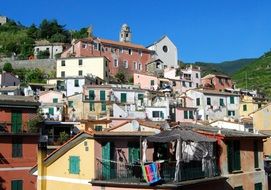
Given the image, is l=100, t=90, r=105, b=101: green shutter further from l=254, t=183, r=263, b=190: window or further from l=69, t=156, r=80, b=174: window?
l=69, t=156, r=80, b=174: window

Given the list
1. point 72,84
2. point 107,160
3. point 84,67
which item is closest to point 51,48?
point 84,67

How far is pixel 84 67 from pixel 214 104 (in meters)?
22.6

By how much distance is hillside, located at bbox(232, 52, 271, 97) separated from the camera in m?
115

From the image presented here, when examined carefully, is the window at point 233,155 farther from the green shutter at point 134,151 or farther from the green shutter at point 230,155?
the green shutter at point 134,151

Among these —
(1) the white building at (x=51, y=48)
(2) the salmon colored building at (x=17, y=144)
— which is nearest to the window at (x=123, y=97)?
(2) the salmon colored building at (x=17, y=144)

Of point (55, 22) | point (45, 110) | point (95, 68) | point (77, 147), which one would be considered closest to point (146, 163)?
point (77, 147)

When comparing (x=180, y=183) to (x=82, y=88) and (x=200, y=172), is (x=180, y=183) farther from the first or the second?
(x=82, y=88)

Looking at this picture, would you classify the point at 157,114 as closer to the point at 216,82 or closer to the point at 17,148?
the point at 17,148

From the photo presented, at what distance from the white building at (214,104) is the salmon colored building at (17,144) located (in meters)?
32.7

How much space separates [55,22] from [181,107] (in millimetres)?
64268

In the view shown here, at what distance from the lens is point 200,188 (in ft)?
76.9

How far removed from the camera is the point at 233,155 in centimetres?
2666

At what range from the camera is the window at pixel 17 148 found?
38031mm

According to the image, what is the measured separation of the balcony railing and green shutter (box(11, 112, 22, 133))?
16267 millimetres
